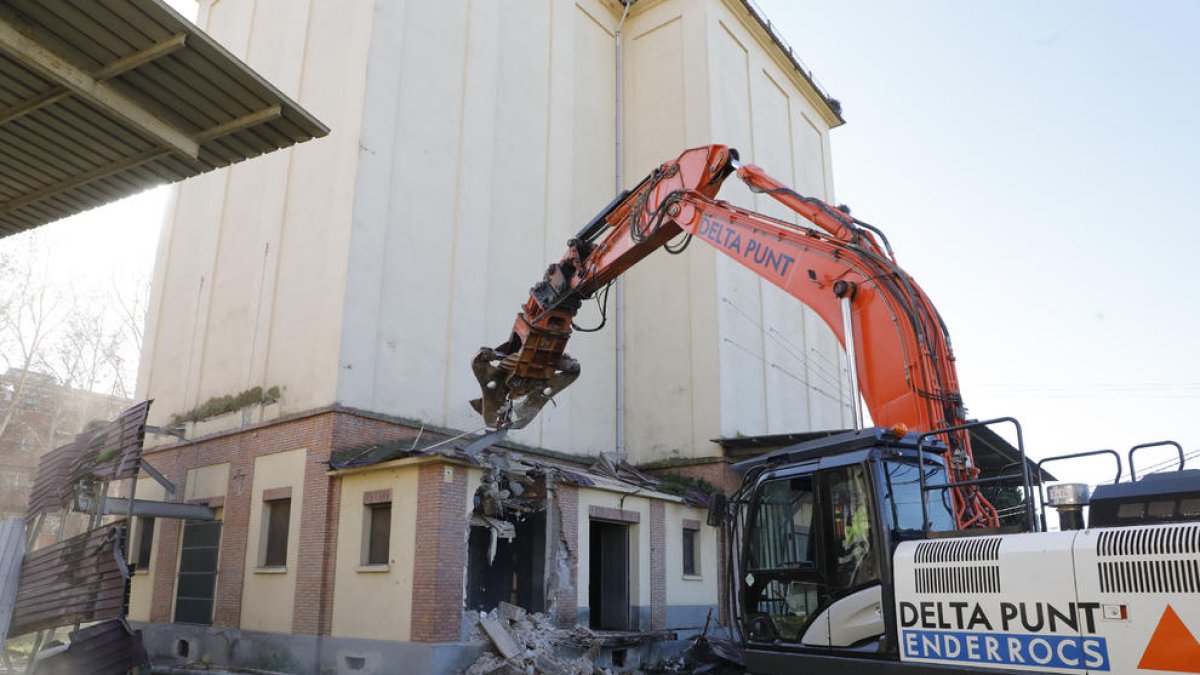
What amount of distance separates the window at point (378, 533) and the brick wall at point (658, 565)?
19.9 ft

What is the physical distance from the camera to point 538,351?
37.0ft

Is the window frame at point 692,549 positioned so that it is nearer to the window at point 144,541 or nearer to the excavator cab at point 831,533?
the window at point 144,541

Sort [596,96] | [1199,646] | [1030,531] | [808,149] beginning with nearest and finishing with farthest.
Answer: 1. [1199,646]
2. [1030,531]
3. [596,96]
4. [808,149]

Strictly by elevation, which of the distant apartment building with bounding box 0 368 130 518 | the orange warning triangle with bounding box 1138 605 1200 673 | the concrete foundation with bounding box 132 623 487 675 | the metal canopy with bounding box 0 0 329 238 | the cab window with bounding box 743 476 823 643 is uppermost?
the distant apartment building with bounding box 0 368 130 518

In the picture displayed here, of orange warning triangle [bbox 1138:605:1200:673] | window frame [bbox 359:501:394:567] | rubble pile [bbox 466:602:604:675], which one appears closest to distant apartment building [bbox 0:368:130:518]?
window frame [bbox 359:501:394:567]

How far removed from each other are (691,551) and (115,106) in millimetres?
Answer: 16294

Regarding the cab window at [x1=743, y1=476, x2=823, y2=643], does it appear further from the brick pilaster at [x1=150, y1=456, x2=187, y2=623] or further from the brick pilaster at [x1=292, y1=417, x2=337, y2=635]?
the brick pilaster at [x1=150, y1=456, x2=187, y2=623]

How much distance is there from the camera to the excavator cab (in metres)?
6.66

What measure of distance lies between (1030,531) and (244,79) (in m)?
6.87

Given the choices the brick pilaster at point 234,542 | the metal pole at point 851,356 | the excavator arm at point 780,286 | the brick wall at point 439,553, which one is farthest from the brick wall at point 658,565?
the metal pole at point 851,356

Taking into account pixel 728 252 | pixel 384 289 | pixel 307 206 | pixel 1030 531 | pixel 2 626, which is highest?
pixel 307 206

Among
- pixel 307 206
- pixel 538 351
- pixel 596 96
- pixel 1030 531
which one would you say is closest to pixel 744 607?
pixel 1030 531

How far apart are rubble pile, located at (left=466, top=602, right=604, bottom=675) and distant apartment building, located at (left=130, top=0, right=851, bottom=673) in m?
0.40

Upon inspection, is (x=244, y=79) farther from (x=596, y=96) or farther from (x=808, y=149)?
(x=808, y=149)
